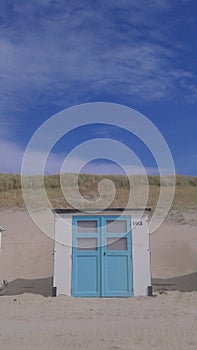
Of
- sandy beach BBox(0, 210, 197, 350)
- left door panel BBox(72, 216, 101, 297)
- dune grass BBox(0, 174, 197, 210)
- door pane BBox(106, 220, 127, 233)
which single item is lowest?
sandy beach BBox(0, 210, 197, 350)

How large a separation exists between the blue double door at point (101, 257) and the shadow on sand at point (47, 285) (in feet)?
6.15

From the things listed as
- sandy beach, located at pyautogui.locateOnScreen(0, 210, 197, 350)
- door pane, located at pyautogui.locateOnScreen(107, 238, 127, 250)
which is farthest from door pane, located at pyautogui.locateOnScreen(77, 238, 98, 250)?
sandy beach, located at pyautogui.locateOnScreen(0, 210, 197, 350)

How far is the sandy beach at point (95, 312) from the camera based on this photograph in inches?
196

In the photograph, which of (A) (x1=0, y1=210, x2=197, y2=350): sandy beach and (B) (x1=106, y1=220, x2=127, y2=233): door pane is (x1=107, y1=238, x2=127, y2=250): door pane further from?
(A) (x1=0, y1=210, x2=197, y2=350): sandy beach

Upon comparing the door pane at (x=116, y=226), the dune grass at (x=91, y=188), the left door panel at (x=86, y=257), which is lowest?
the left door panel at (x=86, y=257)

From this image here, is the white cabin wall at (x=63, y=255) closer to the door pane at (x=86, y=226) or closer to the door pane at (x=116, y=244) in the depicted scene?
the door pane at (x=86, y=226)

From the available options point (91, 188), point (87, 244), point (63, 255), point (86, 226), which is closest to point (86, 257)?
point (87, 244)

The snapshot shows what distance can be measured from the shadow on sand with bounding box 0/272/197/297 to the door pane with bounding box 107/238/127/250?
2.14 m

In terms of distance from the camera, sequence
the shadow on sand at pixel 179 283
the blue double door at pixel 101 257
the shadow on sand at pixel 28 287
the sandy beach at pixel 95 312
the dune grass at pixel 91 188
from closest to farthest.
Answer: the sandy beach at pixel 95 312
the blue double door at pixel 101 257
the shadow on sand at pixel 28 287
the shadow on sand at pixel 179 283
the dune grass at pixel 91 188

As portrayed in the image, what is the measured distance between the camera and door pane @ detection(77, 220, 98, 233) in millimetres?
10156

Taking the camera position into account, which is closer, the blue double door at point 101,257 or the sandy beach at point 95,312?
the sandy beach at point 95,312

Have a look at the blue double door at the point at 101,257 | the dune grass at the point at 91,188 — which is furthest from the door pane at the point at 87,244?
the dune grass at the point at 91,188

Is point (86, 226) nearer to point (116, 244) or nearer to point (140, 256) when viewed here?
point (116, 244)

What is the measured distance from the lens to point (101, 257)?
389 inches
